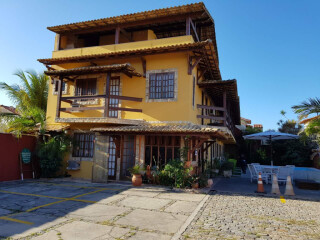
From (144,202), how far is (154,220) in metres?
1.84

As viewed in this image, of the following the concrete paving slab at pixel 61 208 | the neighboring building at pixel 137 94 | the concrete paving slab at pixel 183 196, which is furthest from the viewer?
the neighboring building at pixel 137 94

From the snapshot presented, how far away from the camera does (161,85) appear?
459 inches

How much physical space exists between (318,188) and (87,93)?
11938mm

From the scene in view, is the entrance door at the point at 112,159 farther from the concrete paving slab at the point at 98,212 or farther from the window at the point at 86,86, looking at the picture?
the concrete paving slab at the point at 98,212

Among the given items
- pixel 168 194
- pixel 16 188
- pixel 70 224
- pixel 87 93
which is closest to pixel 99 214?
pixel 70 224

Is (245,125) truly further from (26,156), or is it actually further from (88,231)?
(88,231)

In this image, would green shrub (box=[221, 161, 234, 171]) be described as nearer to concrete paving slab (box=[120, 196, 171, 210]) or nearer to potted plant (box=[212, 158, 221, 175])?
potted plant (box=[212, 158, 221, 175])

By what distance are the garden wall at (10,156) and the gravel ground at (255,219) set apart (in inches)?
357

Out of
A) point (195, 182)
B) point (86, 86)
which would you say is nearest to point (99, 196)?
→ point (195, 182)

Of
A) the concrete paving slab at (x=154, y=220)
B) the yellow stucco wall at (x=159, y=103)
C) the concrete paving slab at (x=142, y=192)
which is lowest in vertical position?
the concrete paving slab at (x=154, y=220)

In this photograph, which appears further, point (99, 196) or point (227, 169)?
point (227, 169)

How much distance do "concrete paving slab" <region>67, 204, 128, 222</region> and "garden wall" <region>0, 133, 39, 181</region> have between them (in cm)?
642

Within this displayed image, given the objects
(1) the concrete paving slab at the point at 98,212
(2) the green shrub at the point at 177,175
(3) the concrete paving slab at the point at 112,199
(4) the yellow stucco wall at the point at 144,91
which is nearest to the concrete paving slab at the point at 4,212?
(1) the concrete paving slab at the point at 98,212

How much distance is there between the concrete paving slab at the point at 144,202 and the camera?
7021 mm
